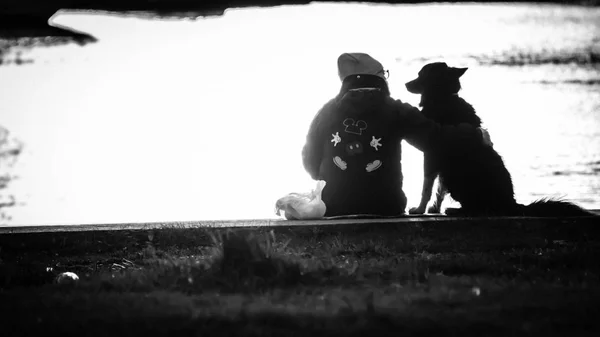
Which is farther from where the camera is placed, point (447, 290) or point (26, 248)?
point (26, 248)

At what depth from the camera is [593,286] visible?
3.63m

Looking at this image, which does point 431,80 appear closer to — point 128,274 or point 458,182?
point 458,182

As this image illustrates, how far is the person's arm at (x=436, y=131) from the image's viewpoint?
6.33 metres

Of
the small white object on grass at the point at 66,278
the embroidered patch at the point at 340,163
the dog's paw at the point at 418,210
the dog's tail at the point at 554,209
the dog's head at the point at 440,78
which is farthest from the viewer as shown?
the dog's paw at the point at 418,210

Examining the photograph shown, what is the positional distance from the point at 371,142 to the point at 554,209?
1.52 meters

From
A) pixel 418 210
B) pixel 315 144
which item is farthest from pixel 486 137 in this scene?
pixel 315 144

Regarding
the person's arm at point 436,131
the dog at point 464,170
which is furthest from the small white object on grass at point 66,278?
the dog at point 464,170

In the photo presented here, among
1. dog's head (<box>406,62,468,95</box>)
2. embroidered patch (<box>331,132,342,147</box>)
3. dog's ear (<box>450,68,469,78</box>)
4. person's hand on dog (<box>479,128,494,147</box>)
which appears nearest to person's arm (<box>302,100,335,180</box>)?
→ embroidered patch (<box>331,132,342,147</box>)

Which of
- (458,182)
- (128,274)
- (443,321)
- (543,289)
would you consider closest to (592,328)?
(443,321)

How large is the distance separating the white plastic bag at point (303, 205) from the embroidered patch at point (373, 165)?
1.27 feet

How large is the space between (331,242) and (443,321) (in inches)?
99.7

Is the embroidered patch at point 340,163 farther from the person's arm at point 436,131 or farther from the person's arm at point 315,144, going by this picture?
the person's arm at point 436,131

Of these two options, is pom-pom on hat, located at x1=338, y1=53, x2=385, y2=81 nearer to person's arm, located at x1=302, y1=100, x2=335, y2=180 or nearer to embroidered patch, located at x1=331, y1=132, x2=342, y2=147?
person's arm, located at x1=302, y1=100, x2=335, y2=180

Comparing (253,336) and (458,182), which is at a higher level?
(458,182)
